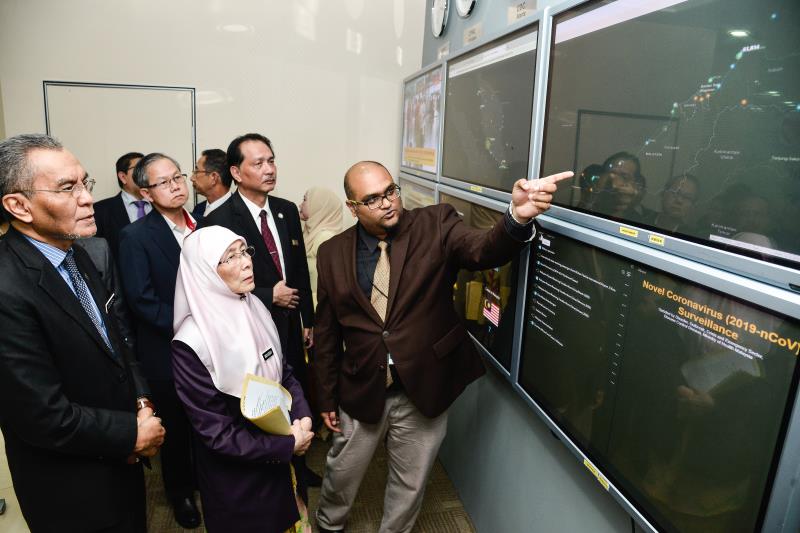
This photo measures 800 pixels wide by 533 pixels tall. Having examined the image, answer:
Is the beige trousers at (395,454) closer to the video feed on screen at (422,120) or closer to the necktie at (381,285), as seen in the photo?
the necktie at (381,285)

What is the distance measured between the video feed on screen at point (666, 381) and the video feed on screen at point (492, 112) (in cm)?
38

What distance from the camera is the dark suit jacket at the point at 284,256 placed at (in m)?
2.36

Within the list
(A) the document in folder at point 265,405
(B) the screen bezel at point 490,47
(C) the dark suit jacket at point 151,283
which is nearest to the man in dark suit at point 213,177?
(C) the dark suit jacket at point 151,283

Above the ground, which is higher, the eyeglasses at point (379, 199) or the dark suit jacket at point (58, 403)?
the eyeglasses at point (379, 199)

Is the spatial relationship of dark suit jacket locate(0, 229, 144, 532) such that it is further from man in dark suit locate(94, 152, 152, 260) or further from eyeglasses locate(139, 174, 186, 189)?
man in dark suit locate(94, 152, 152, 260)

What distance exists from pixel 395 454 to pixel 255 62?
274 cm

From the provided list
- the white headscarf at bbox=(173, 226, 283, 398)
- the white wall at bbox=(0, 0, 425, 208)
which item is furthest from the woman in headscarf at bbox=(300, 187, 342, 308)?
the white headscarf at bbox=(173, 226, 283, 398)

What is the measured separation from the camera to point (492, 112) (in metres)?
1.83

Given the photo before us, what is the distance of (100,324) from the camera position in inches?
56.5

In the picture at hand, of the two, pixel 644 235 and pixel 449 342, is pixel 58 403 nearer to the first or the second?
pixel 449 342

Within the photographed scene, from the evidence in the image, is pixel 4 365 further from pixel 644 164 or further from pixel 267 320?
pixel 644 164

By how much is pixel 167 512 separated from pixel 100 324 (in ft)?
4.75

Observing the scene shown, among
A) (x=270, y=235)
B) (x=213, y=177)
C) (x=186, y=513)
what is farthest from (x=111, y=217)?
(x=186, y=513)

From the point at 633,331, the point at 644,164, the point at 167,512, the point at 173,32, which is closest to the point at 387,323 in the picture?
the point at 633,331
